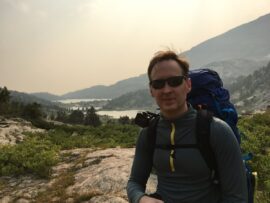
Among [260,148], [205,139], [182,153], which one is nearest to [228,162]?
[205,139]

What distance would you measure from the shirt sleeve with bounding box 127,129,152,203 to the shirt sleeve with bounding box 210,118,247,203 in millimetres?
748

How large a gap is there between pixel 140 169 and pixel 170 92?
888 mm

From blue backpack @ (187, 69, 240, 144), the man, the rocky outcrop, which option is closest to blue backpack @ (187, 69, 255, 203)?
blue backpack @ (187, 69, 240, 144)

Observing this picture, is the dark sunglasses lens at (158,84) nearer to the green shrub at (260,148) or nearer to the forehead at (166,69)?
the forehead at (166,69)

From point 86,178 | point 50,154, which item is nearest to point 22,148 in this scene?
point 50,154

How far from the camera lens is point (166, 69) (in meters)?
3.36

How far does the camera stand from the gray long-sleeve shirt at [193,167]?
3039mm

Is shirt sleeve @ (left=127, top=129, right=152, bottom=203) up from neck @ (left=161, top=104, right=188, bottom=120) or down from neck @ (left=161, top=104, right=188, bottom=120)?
down

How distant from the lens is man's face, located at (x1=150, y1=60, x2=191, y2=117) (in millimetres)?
3291

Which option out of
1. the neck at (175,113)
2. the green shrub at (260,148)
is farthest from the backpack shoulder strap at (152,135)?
the green shrub at (260,148)

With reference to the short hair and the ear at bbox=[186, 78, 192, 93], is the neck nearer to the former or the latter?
the ear at bbox=[186, 78, 192, 93]

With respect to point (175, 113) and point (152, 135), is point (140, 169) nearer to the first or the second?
point (152, 135)

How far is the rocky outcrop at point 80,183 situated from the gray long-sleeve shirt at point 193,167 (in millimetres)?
5624

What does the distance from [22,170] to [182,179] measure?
394 inches
